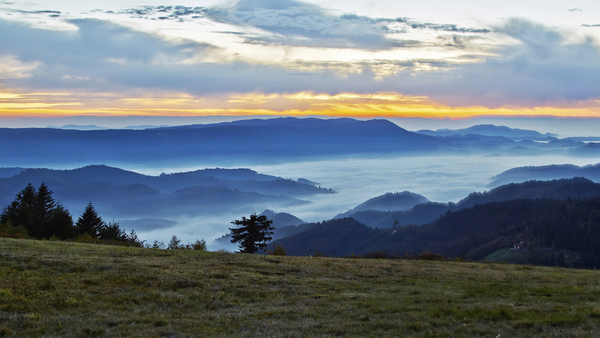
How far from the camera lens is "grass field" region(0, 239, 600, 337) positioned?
1121 cm

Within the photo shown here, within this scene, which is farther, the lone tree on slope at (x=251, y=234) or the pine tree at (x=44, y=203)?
the pine tree at (x=44, y=203)

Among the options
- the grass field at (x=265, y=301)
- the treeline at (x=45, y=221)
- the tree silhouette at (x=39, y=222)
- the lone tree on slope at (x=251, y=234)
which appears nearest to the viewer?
the grass field at (x=265, y=301)

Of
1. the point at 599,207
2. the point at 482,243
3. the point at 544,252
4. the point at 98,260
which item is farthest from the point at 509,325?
the point at 599,207

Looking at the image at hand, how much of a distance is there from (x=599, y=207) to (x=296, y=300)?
23371cm

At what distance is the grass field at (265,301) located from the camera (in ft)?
36.8

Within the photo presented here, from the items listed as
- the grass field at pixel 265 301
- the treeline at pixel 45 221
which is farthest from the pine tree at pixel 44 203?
the grass field at pixel 265 301

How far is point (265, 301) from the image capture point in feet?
51.1

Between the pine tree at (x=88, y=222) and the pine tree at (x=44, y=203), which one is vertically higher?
the pine tree at (x=44, y=203)

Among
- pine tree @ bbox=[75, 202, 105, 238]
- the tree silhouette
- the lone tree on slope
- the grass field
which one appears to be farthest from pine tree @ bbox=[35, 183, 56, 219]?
the grass field

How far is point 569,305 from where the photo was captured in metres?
13.9

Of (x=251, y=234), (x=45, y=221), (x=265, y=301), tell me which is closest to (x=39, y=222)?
(x=45, y=221)

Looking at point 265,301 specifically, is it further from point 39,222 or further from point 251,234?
point 39,222

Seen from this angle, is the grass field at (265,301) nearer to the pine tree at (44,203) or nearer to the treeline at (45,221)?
the treeline at (45,221)

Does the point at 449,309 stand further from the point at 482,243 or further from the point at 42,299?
the point at 482,243
